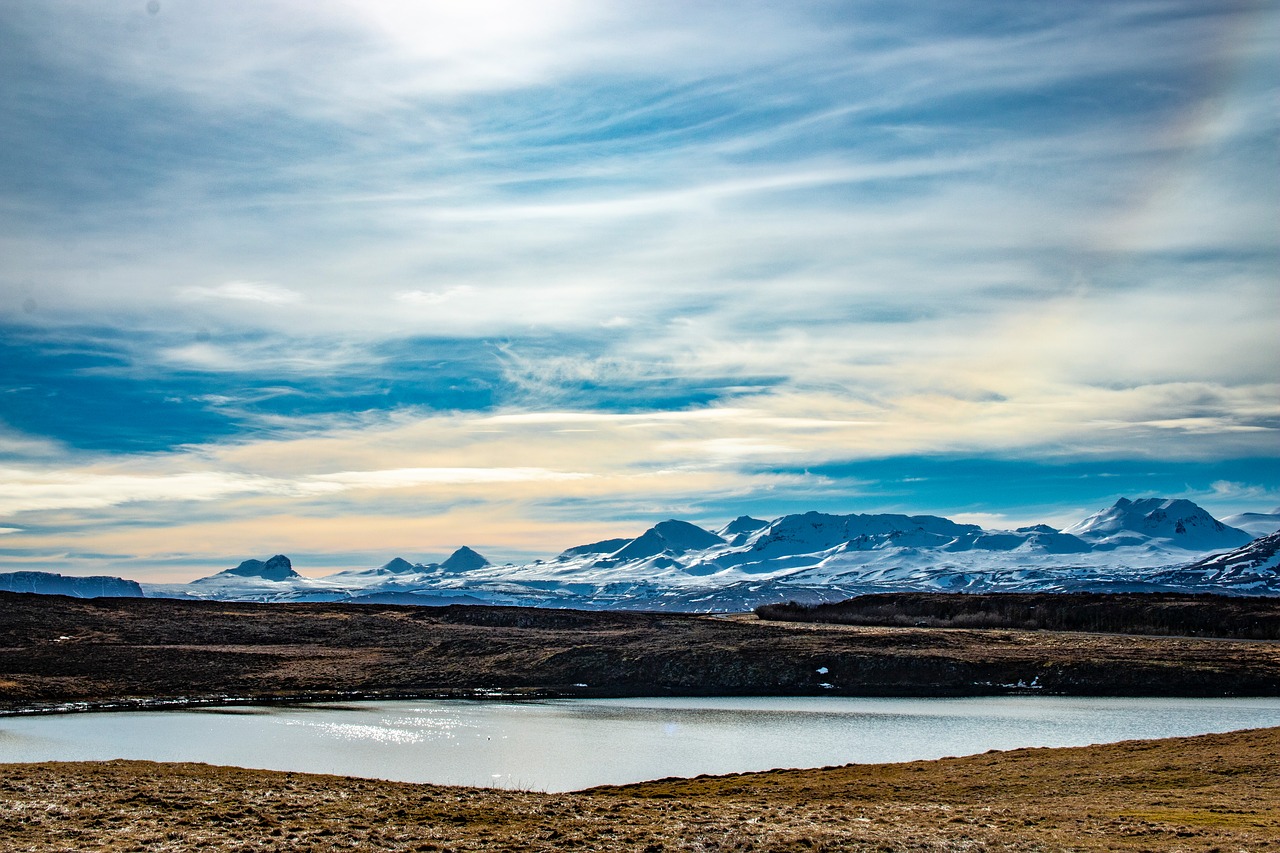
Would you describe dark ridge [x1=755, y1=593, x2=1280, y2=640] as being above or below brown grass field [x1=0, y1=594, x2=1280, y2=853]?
below

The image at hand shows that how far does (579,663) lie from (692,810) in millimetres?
61472

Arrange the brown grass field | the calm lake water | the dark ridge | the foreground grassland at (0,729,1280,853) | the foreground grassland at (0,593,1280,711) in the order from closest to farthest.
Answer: the foreground grassland at (0,729,1280,853)
the brown grass field
the calm lake water
the foreground grassland at (0,593,1280,711)
the dark ridge

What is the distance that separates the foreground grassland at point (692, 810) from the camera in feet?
84.0

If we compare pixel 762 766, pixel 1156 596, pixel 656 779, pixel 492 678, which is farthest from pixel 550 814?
pixel 1156 596

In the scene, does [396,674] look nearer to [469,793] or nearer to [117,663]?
[117,663]

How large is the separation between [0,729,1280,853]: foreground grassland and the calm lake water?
23.3 ft

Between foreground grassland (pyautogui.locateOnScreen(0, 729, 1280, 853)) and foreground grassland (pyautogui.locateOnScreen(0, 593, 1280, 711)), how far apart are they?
41.4 m

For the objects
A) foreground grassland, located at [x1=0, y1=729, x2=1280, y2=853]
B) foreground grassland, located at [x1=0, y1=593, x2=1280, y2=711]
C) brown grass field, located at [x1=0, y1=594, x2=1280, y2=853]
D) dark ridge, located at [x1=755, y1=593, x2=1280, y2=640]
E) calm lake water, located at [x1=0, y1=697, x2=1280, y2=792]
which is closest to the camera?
→ foreground grassland, located at [x1=0, y1=729, x2=1280, y2=853]

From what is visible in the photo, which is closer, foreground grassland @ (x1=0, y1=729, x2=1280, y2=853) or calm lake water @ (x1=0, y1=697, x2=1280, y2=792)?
foreground grassland @ (x1=0, y1=729, x2=1280, y2=853)

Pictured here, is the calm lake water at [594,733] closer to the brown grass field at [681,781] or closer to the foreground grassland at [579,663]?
the brown grass field at [681,781]

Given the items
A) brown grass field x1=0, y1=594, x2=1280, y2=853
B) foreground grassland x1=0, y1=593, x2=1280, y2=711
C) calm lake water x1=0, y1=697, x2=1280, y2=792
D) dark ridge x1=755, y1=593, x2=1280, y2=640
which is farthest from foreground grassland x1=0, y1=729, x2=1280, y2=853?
dark ridge x1=755, y1=593, x2=1280, y2=640

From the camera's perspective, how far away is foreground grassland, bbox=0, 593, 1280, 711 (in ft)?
263

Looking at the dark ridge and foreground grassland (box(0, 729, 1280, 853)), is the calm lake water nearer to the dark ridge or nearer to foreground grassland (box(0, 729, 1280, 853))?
foreground grassland (box(0, 729, 1280, 853))

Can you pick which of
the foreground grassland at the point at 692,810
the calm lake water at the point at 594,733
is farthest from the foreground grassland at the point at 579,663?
the foreground grassland at the point at 692,810
